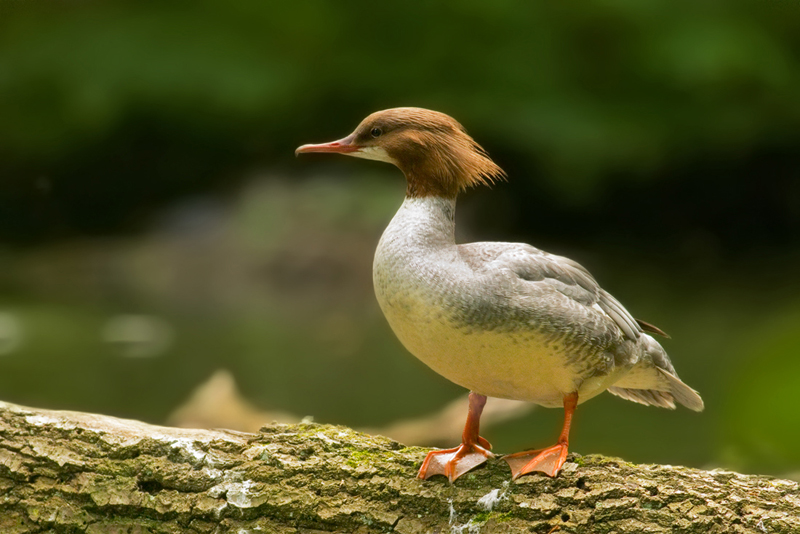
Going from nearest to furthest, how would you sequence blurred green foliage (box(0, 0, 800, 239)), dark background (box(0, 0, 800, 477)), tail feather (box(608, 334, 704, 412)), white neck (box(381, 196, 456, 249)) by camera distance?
white neck (box(381, 196, 456, 249)), tail feather (box(608, 334, 704, 412)), dark background (box(0, 0, 800, 477)), blurred green foliage (box(0, 0, 800, 239))

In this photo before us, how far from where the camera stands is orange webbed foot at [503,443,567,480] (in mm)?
1830

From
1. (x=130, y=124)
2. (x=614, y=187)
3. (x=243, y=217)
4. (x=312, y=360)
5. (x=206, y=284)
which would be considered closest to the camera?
(x=312, y=360)

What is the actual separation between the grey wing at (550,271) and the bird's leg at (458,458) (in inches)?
15.5

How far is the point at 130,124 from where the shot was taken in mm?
10047

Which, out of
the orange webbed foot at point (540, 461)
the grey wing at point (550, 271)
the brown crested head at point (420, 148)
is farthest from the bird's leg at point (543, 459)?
the brown crested head at point (420, 148)

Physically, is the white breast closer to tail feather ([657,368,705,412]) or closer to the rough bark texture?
the rough bark texture

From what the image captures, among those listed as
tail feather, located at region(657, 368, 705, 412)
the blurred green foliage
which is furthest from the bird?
the blurred green foliage

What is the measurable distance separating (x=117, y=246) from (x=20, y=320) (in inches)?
102

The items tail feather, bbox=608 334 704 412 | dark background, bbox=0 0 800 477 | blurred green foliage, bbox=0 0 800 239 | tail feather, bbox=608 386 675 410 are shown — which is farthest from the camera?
blurred green foliage, bbox=0 0 800 239

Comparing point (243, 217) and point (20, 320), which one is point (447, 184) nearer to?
point (20, 320)

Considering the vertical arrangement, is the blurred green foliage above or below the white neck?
above

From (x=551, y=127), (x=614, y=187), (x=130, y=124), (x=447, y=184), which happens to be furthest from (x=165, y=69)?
(x=447, y=184)

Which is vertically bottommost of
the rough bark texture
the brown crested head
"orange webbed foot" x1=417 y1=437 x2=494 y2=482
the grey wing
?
the rough bark texture

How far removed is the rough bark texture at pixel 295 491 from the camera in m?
1.77
